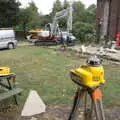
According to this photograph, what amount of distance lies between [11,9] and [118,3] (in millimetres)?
19583

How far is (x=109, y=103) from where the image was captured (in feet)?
25.7

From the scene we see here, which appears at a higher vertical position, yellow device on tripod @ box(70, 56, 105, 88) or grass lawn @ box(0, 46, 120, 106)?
yellow device on tripod @ box(70, 56, 105, 88)

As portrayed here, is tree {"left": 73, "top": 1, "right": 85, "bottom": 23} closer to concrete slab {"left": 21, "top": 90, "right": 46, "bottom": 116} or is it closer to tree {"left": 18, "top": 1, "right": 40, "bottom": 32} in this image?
tree {"left": 18, "top": 1, "right": 40, "bottom": 32}

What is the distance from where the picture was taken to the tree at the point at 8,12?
149 feet

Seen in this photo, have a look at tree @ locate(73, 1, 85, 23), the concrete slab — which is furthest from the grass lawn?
tree @ locate(73, 1, 85, 23)

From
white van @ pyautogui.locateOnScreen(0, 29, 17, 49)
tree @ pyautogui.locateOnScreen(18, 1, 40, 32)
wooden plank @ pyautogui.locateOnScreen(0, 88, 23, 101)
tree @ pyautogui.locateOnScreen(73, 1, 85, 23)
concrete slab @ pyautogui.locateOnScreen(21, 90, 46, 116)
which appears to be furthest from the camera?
tree @ pyautogui.locateOnScreen(73, 1, 85, 23)

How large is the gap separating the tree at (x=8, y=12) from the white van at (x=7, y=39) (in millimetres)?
16066

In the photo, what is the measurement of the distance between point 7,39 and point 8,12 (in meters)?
17.0

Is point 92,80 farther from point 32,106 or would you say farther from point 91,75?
point 32,106

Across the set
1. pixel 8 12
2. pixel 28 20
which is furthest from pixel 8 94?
pixel 28 20

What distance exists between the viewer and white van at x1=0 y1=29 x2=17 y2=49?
2878 cm

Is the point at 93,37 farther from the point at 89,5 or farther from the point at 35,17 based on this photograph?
the point at 89,5

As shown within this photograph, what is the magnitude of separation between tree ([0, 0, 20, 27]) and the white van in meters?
16.1

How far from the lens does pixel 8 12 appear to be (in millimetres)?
45406
